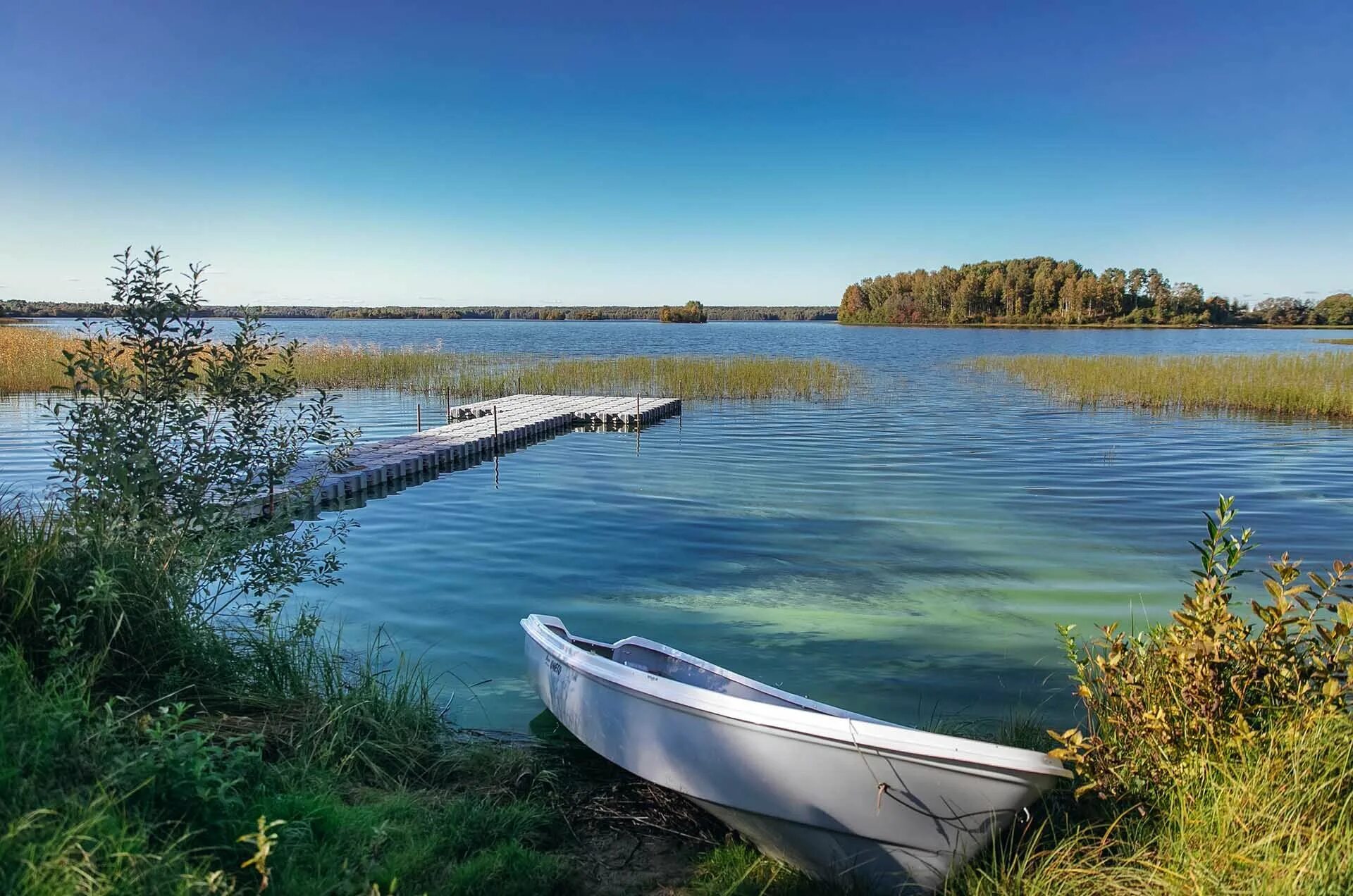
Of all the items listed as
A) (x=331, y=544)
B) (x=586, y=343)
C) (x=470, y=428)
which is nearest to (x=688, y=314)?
(x=586, y=343)

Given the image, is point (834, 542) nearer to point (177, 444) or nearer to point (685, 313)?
point (177, 444)

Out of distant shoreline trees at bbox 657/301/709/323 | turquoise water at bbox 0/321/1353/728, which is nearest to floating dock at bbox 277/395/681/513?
turquoise water at bbox 0/321/1353/728

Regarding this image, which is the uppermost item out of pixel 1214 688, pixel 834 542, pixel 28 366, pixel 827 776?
pixel 28 366

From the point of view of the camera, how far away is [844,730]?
411 centimetres

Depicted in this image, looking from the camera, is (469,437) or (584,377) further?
(584,377)

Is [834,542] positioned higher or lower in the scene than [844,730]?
lower

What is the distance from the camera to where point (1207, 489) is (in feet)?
51.1

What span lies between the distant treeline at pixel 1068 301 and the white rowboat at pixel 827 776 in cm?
12121

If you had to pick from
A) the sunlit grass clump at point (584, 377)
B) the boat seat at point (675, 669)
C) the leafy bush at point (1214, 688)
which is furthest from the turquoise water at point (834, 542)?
the sunlit grass clump at point (584, 377)

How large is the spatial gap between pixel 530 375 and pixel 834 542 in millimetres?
22849

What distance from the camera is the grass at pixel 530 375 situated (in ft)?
99.9

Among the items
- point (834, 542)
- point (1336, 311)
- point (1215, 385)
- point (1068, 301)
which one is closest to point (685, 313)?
point (1068, 301)

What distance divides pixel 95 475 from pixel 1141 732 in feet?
23.3

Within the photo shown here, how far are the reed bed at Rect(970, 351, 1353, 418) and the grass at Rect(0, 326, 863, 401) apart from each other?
854 cm
